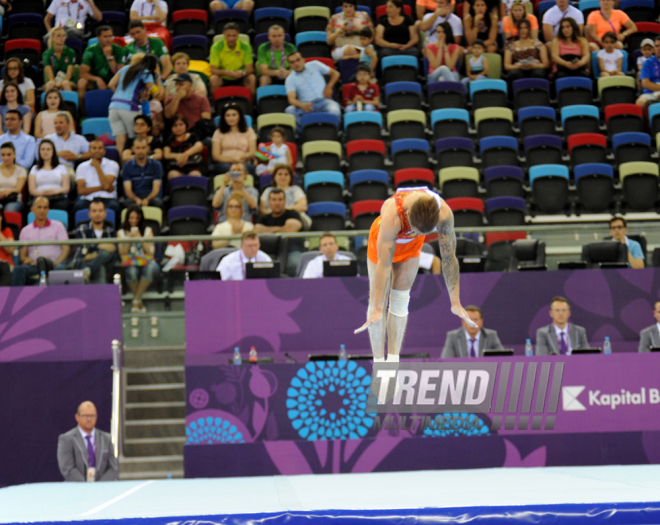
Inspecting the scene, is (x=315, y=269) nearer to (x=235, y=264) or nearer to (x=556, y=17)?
(x=235, y=264)

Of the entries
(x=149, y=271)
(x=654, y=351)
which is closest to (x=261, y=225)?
(x=149, y=271)

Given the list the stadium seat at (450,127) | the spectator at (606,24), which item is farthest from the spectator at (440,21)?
the spectator at (606,24)

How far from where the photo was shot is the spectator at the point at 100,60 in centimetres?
1141

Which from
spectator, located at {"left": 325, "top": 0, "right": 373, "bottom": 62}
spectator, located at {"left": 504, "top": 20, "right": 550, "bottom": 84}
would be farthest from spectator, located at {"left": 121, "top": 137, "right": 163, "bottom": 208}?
spectator, located at {"left": 504, "top": 20, "right": 550, "bottom": 84}

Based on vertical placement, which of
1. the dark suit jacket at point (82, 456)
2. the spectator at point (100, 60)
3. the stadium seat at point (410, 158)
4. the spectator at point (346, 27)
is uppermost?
the spectator at point (346, 27)

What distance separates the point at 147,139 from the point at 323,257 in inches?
134

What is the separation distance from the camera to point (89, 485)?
491 centimetres

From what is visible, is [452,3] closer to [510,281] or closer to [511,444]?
[510,281]

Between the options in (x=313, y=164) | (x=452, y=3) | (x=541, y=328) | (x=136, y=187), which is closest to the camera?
(x=541, y=328)

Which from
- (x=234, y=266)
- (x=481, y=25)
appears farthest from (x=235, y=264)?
(x=481, y=25)

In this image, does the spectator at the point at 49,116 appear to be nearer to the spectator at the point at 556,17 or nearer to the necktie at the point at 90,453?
the necktie at the point at 90,453

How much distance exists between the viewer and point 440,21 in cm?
1238

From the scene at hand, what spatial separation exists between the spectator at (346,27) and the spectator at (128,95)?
9.84 feet

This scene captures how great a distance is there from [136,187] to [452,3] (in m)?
6.17
